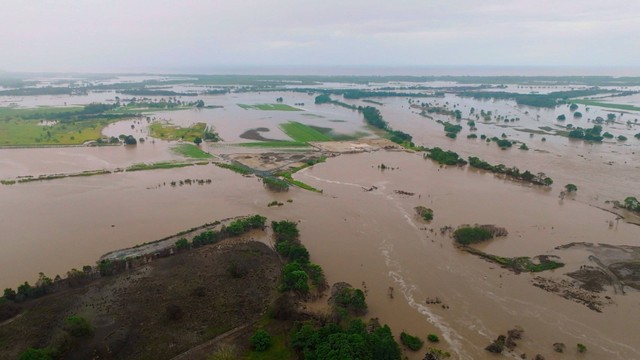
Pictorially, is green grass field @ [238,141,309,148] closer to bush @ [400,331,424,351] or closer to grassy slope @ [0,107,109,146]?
grassy slope @ [0,107,109,146]

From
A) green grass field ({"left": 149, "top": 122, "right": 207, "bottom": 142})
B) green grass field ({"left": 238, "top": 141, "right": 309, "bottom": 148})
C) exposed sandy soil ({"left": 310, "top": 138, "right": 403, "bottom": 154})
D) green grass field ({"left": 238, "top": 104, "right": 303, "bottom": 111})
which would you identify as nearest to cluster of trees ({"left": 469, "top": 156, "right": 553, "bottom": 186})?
exposed sandy soil ({"left": 310, "top": 138, "right": 403, "bottom": 154})

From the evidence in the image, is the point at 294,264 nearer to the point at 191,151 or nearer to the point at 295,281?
the point at 295,281

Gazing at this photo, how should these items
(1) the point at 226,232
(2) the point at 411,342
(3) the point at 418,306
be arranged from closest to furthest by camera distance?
(2) the point at 411,342 → (3) the point at 418,306 → (1) the point at 226,232

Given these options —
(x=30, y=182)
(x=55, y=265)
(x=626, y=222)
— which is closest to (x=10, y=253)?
(x=55, y=265)

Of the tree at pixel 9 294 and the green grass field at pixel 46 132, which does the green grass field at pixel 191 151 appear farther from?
the tree at pixel 9 294

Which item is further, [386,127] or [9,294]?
[386,127]

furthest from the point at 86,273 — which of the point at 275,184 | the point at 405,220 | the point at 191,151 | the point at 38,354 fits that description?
the point at 191,151
